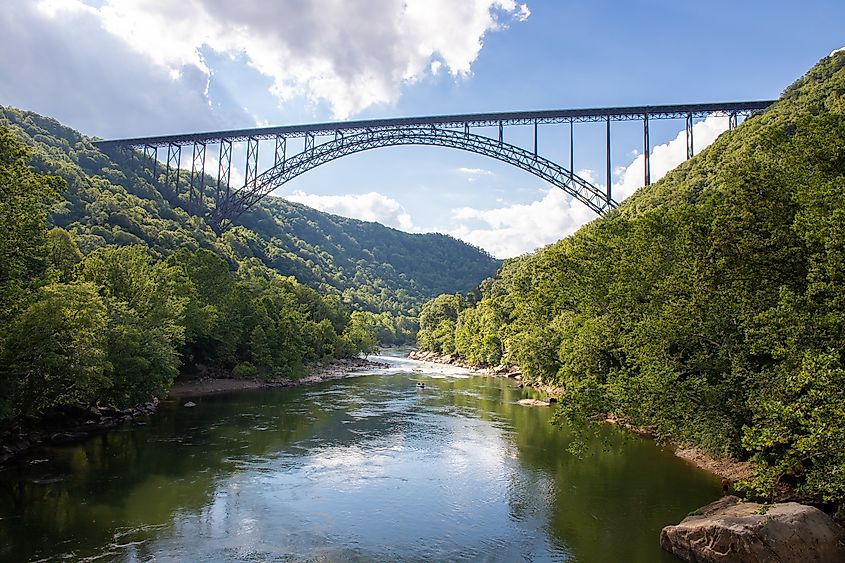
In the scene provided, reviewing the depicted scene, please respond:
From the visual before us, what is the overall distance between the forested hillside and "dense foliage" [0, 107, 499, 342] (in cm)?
1732

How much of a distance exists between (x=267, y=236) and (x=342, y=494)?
100 metres

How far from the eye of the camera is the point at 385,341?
11100cm

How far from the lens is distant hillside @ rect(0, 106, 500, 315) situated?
62.9m

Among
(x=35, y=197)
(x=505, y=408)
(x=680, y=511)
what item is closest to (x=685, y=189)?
(x=505, y=408)

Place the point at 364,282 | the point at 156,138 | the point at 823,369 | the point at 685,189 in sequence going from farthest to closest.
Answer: the point at 364,282
the point at 156,138
the point at 685,189
the point at 823,369

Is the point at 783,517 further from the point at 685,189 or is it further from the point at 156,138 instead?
the point at 156,138

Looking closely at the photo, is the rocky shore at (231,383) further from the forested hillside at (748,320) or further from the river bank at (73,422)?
the forested hillside at (748,320)

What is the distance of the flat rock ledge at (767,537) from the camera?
1020cm

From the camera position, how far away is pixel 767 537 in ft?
33.7

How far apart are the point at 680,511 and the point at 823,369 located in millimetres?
6840

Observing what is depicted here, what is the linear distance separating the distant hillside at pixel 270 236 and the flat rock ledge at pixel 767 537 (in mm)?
33153

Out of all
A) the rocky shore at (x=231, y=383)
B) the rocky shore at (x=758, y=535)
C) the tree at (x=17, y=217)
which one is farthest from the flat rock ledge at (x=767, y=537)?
the rocky shore at (x=231, y=383)

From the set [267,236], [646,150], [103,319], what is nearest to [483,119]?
[646,150]

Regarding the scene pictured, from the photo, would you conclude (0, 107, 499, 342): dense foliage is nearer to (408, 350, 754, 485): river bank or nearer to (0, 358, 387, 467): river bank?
(0, 358, 387, 467): river bank
